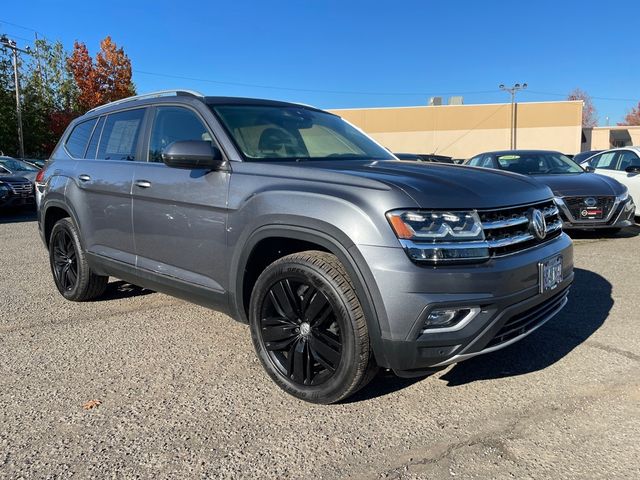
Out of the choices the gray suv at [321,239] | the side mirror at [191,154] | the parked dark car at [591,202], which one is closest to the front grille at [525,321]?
the gray suv at [321,239]

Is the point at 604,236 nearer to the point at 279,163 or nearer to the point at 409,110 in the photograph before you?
the point at 279,163

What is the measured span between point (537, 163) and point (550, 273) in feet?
23.1

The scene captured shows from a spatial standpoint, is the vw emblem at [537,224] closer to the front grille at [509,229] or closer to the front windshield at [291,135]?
the front grille at [509,229]

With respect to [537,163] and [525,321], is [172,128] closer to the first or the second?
[525,321]

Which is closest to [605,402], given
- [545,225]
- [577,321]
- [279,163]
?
[545,225]

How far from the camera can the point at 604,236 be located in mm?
8789

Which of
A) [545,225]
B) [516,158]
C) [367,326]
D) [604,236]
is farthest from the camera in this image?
[516,158]

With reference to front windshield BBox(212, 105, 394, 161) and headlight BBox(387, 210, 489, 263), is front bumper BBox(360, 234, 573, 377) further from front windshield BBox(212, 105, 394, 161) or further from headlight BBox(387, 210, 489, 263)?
front windshield BBox(212, 105, 394, 161)

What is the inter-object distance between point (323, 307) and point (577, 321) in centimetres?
259

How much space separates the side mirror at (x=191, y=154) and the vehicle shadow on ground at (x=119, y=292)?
2.40m

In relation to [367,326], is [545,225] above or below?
above

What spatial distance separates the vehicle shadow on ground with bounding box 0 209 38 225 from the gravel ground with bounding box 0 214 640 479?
9662 mm

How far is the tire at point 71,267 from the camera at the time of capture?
4.80 m

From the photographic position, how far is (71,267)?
16.7 feet
